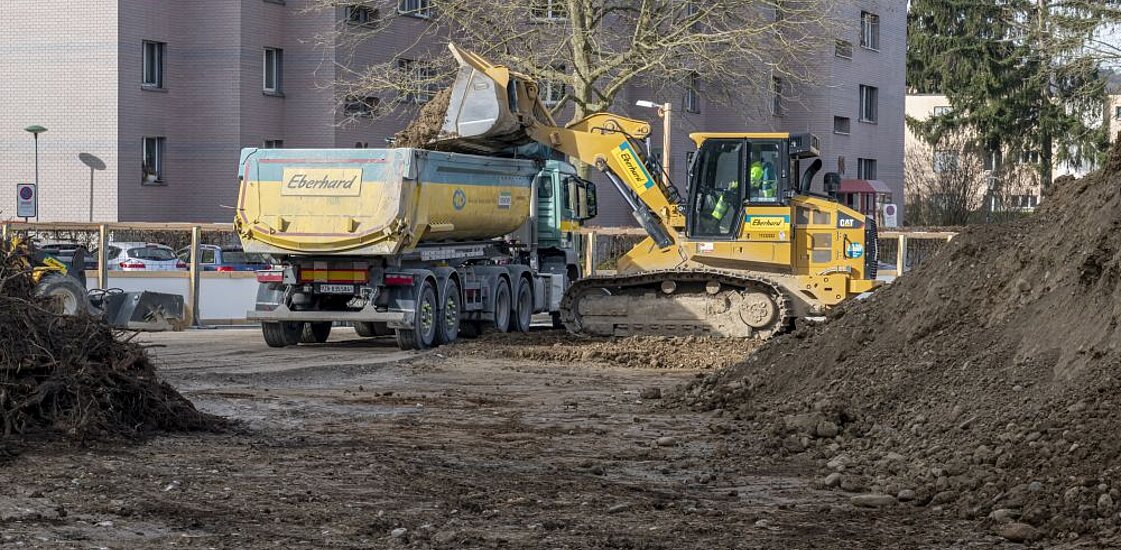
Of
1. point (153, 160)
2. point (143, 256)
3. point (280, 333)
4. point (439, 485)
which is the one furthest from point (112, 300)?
point (153, 160)

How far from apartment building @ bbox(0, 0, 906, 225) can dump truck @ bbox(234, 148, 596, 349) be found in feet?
53.2

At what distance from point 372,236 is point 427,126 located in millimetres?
2776

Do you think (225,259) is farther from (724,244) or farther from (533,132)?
(724,244)

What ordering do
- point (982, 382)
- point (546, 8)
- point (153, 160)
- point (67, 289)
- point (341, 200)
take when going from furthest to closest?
point (153, 160) < point (546, 8) < point (67, 289) < point (341, 200) < point (982, 382)

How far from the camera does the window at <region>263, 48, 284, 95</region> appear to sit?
44844 millimetres

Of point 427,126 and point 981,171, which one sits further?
point 981,171

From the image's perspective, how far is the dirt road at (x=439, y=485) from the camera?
26.4ft

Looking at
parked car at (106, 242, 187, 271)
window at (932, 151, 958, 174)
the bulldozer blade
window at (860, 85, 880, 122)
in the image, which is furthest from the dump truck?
window at (860, 85, 880, 122)

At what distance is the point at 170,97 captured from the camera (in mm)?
42781

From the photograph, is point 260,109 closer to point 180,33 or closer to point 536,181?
point 180,33

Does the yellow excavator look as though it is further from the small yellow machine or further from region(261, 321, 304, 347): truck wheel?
the small yellow machine

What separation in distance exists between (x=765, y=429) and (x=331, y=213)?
29.0 feet

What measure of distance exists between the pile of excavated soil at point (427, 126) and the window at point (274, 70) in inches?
929

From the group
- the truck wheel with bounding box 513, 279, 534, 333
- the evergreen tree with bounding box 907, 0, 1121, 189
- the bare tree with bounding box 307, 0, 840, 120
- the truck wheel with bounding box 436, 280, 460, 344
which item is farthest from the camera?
the evergreen tree with bounding box 907, 0, 1121, 189
